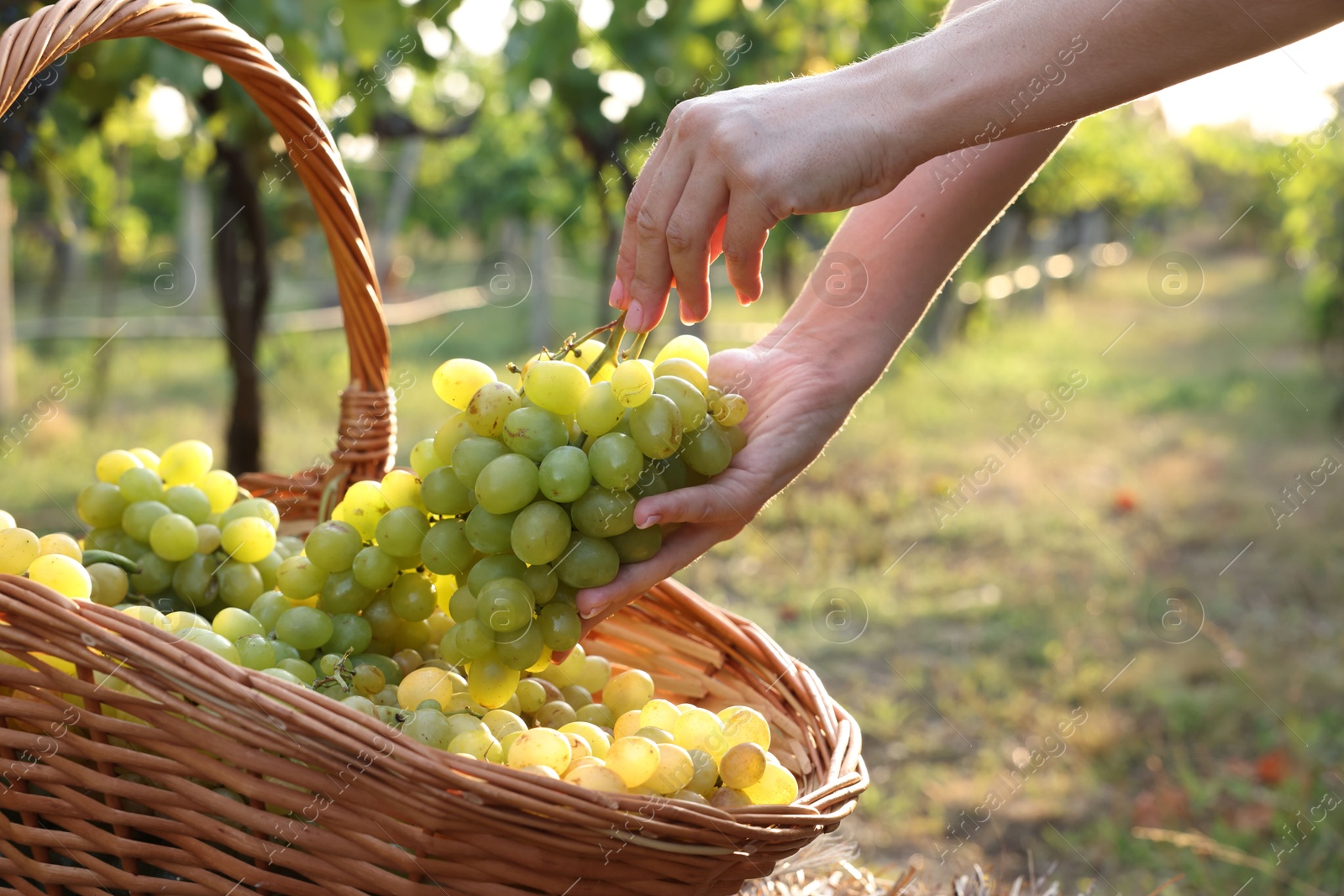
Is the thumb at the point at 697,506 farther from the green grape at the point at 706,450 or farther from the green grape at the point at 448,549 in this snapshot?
the green grape at the point at 448,549

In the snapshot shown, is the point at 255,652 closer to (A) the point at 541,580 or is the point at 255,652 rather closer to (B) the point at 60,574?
(B) the point at 60,574

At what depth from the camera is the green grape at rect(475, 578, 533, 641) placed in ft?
3.60

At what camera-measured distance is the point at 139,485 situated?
140 cm

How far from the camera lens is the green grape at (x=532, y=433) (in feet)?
3.75

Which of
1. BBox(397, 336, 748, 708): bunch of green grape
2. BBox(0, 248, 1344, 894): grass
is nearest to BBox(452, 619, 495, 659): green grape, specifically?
BBox(397, 336, 748, 708): bunch of green grape

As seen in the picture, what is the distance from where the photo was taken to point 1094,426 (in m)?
7.06

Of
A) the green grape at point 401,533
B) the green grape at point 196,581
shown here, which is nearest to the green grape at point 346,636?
the green grape at point 401,533

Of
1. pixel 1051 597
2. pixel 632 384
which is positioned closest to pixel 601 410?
pixel 632 384

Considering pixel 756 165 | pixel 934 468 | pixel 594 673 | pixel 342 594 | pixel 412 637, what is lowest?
pixel 934 468

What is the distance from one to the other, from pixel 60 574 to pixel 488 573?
1.44 ft

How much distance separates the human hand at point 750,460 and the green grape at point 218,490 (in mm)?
605

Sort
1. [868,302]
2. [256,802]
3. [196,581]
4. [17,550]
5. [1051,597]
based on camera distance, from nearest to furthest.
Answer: [256,802]
[17,550]
[196,581]
[868,302]
[1051,597]

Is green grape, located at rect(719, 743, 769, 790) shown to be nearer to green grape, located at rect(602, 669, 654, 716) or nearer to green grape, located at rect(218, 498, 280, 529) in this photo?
green grape, located at rect(602, 669, 654, 716)

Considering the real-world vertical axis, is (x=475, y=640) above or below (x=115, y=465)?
below
